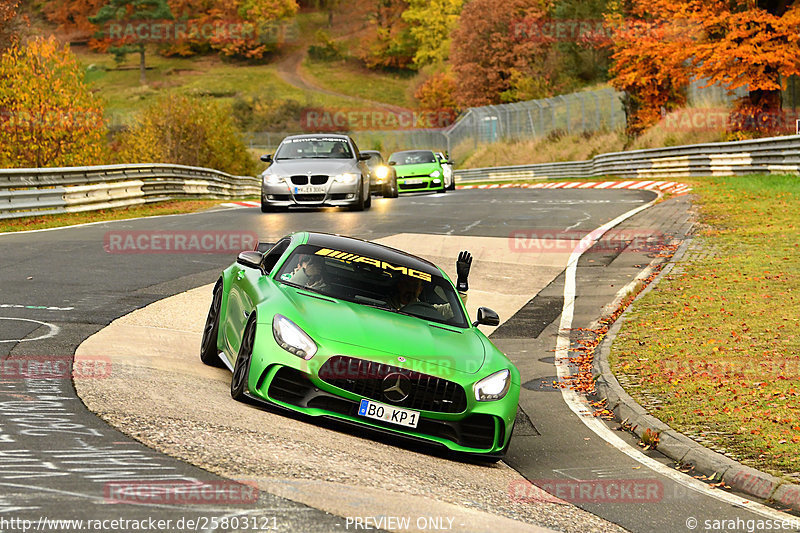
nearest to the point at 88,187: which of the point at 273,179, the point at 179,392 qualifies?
the point at 273,179

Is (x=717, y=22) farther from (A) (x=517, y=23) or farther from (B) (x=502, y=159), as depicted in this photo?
(A) (x=517, y=23)

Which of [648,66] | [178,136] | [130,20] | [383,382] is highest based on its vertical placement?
[130,20]

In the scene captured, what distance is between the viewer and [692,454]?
27.0ft

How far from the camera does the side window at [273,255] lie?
949 cm

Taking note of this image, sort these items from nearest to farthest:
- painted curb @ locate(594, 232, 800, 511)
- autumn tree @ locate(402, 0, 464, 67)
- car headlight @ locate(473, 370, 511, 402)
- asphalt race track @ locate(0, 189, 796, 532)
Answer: asphalt race track @ locate(0, 189, 796, 532) < painted curb @ locate(594, 232, 800, 511) < car headlight @ locate(473, 370, 511, 402) < autumn tree @ locate(402, 0, 464, 67)

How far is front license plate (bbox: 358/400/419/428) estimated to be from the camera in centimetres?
757

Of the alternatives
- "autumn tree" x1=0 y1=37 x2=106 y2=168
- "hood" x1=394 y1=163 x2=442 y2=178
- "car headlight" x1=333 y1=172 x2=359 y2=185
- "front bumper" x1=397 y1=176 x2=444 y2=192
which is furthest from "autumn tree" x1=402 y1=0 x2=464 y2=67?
"car headlight" x1=333 y1=172 x2=359 y2=185

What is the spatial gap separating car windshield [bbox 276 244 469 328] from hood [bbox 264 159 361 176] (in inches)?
609

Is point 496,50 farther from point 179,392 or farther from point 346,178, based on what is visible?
point 179,392

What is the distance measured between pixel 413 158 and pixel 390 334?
32.0 meters

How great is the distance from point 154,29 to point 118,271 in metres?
128

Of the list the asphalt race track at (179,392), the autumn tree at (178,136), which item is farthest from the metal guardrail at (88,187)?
the autumn tree at (178,136)

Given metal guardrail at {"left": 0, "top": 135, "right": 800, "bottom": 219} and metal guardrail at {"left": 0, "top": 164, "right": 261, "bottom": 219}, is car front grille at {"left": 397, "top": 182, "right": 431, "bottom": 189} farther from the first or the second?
metal guardrail at {"left": 0, "top": 164, "right": 261, "bottom": 219}

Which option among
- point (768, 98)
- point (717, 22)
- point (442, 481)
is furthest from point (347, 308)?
point (768, 98)
